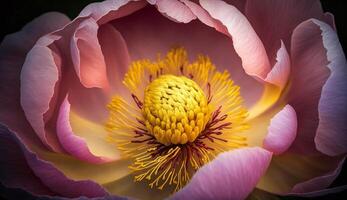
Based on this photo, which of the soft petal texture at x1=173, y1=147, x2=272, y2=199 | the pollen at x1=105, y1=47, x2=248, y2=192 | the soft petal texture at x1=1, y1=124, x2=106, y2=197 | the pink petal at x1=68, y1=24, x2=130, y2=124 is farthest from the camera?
the pink petal at x1=68, y1=24, x2=130, y2=124

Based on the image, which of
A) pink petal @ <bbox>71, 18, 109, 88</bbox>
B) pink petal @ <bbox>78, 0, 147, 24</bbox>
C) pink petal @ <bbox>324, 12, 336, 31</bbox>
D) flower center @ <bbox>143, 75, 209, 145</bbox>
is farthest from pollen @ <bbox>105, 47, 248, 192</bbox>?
pink petal @ <bbox>324, 12, 336, 31</bbox>

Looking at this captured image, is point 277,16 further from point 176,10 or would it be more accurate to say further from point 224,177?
point 224,177

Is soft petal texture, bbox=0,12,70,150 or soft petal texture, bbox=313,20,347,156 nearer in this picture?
soft petal texture, bbox=313,20,347,156

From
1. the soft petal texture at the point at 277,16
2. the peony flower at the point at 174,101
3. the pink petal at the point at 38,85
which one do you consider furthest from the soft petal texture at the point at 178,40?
the pink petal at the point at 38,85

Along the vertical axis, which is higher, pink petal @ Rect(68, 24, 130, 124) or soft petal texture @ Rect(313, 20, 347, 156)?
soft petal texture @ Rect(313, 20, 347, 156)

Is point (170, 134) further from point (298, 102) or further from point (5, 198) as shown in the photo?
point (5, 198)

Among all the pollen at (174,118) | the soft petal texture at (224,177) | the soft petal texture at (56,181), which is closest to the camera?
the soft petal texture at (224,177)

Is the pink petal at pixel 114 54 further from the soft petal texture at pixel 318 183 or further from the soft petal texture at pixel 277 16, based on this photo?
the soft petal texture at pixel 318 183

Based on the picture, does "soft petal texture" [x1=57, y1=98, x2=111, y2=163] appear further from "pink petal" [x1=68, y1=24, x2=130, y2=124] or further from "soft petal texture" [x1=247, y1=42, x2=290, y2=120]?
"soft petal texture" [x1=247, y1=42, x2=290, y2=120]
